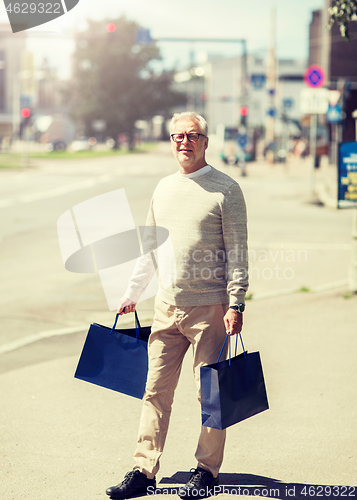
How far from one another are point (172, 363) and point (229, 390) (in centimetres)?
39

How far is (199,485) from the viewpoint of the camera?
3428mm

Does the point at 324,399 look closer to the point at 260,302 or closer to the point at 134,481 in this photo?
the point at 134,481

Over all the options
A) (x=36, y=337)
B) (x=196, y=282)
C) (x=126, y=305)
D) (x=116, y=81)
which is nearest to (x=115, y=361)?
(x=126, y=305)

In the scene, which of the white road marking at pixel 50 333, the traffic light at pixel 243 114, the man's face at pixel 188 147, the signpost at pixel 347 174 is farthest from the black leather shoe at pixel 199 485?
the traffic light at pixel 243 114

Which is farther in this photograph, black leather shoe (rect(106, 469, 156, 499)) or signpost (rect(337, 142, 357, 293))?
signpost (rect(337, 142, 357, 293))


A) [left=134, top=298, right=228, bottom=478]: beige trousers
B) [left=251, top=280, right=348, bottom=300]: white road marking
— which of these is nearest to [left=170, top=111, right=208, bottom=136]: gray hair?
[left=134, top=298, right=228, bottom=478]: beige trousers

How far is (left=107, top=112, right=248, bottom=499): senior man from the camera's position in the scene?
3410mm

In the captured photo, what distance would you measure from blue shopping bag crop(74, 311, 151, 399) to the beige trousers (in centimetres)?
8

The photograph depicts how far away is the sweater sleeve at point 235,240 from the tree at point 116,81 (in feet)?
264

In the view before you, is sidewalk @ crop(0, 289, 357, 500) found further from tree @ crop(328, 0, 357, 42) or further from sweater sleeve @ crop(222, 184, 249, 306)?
tree @ crop(328, 0, 357, 42)

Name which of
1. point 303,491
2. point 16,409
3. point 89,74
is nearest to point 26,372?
point 16,409

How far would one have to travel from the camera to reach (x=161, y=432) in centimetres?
357

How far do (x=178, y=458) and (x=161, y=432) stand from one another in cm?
45

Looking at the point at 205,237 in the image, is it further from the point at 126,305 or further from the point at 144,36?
the point at 144,36
